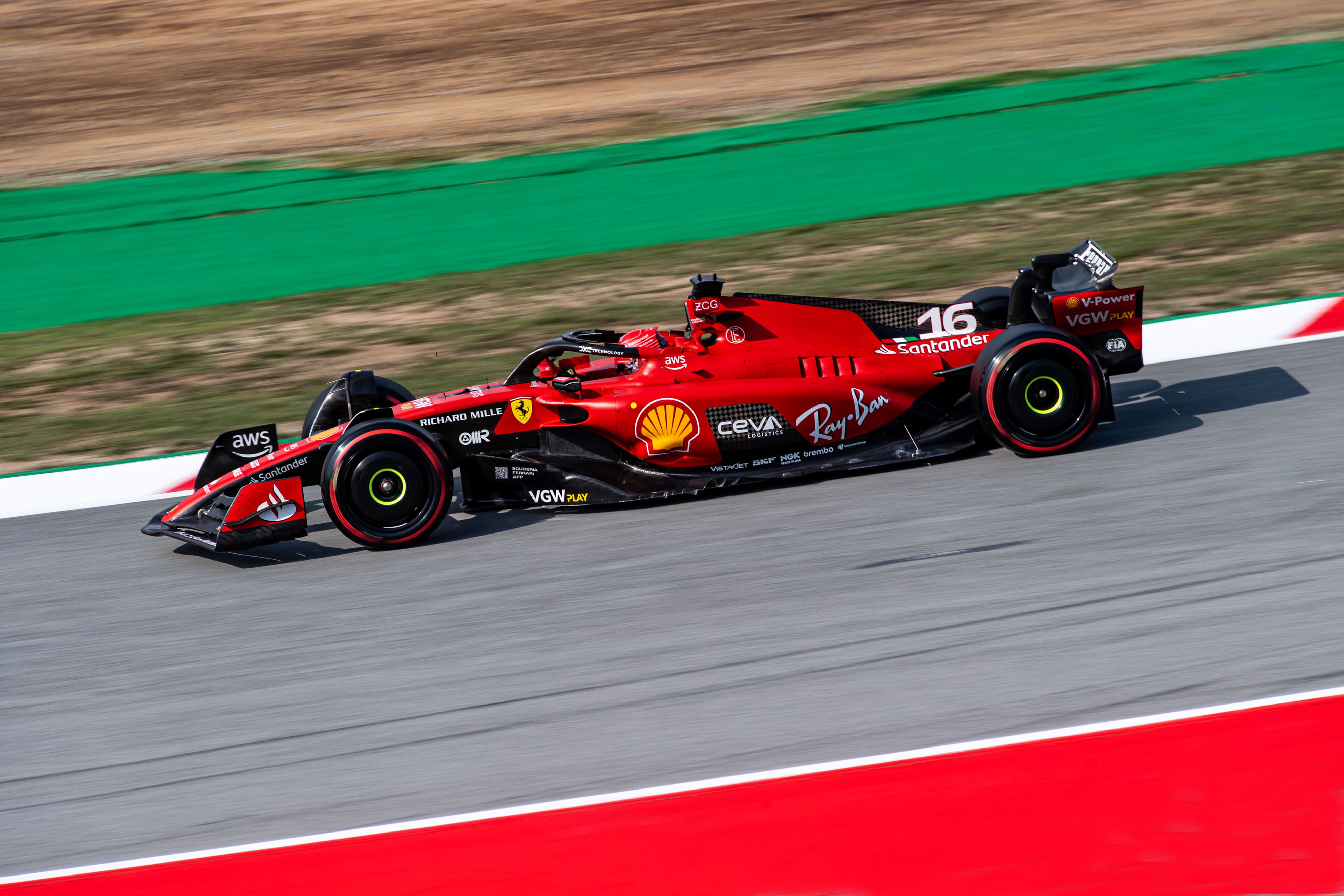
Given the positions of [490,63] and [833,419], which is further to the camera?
[490,63]

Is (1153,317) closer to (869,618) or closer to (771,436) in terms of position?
(771,436)

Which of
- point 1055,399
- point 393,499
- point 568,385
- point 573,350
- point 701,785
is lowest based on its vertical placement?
point 701,785

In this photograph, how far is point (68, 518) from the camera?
311 inches

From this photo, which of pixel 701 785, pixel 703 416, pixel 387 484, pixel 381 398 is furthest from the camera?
pixel 381 398

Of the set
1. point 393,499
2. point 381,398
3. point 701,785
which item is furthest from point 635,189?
point 701,785

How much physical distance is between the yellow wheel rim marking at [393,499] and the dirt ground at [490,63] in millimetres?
11493

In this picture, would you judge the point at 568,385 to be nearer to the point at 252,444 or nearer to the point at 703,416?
the point at 703,416

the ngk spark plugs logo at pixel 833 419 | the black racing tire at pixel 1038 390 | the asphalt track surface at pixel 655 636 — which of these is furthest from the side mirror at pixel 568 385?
the black racing tire at pixel 1038 390

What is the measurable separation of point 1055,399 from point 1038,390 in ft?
0.39

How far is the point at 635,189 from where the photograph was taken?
1526 centimetres

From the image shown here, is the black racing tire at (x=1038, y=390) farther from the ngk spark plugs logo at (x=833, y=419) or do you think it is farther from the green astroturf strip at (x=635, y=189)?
the green astroturf strip at (x=635, y=189)

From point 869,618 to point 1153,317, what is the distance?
17.3 feet

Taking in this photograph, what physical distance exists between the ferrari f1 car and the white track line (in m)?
2.42

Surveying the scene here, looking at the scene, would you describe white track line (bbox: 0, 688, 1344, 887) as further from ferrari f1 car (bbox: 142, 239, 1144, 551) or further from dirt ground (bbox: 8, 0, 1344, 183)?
dirt ground (bbox: 8, 0, 1344, 183)
